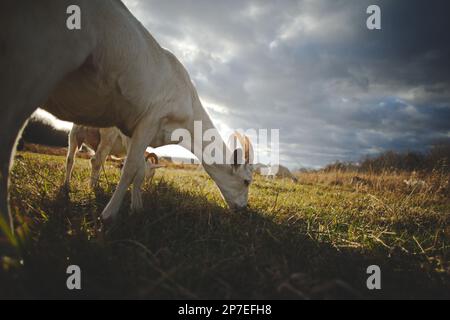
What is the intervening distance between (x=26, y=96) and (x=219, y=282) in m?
1.89

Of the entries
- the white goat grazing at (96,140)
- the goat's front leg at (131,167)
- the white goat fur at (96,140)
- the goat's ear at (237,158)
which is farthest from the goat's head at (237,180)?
the white goat grazing at (96,140)

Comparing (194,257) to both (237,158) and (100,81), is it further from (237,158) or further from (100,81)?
(237,158)

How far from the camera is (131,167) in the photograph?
348 cm

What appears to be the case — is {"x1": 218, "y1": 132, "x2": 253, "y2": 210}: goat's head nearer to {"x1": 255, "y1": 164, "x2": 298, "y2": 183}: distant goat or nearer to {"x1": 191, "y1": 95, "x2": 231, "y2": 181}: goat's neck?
{"x1": 191, "y1": 95, "x2": 231, "y2": 181}: goat's neck

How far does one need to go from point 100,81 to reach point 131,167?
113cm

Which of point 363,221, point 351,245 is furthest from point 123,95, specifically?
point 363,221

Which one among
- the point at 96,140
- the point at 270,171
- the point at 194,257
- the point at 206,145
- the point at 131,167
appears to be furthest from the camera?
the point at 270,171

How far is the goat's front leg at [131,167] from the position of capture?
127 inches

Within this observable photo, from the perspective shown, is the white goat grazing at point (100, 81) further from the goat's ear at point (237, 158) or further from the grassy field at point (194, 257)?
the grassy field at point (194, 257)

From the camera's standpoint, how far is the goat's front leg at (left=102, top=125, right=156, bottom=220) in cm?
323

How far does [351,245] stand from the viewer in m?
3.17

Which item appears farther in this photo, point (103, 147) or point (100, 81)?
point (103, 147)

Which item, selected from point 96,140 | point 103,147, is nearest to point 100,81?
point 103,147

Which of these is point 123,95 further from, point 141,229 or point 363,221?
point 363,221
